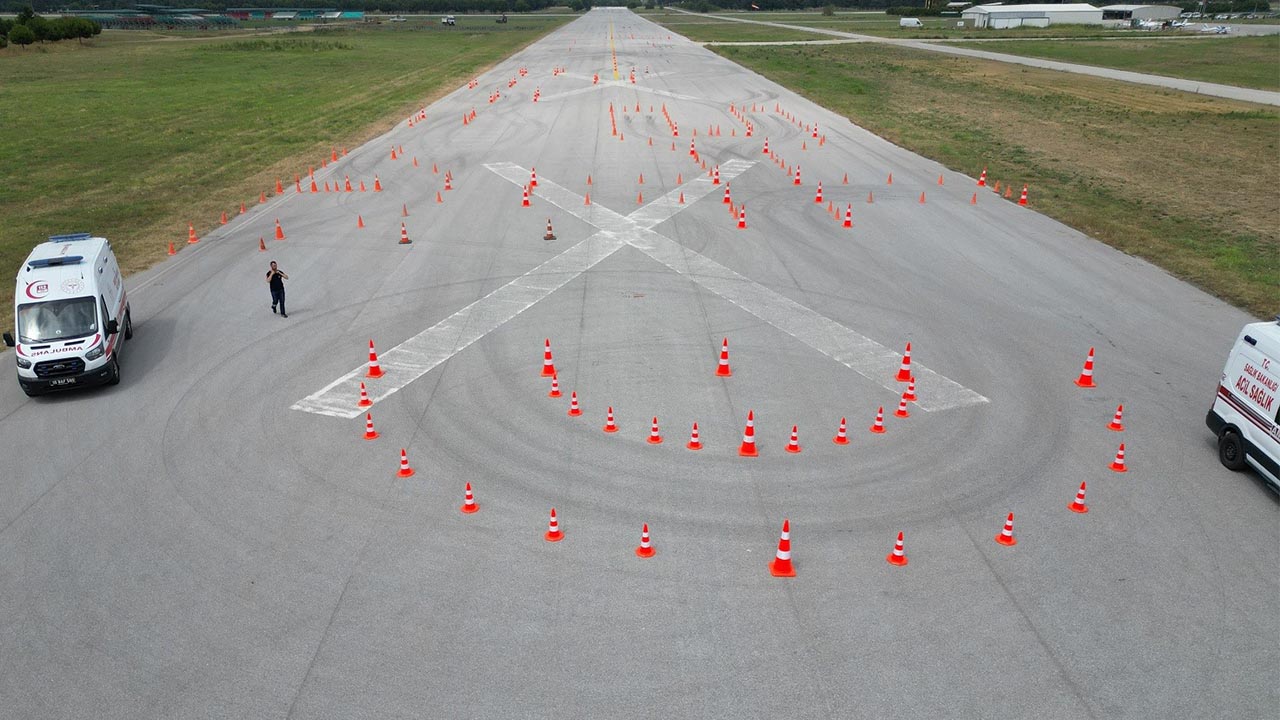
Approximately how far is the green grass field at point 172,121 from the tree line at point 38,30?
1.14m

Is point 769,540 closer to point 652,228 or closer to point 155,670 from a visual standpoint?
point 155,670

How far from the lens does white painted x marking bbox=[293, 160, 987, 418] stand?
55.4ft

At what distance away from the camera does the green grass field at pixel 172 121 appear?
30.7 metres

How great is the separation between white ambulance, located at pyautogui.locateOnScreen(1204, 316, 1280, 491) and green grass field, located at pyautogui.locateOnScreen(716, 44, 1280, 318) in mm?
8336

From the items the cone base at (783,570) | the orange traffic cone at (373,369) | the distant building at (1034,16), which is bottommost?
the cone base at (783,570)

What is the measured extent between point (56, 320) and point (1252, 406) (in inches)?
792

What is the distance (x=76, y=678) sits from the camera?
383 inches

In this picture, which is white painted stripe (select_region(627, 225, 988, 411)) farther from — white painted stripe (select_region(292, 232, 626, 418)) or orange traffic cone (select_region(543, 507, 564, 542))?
orange traffic cone (select_region(543, 507, 564, 542))

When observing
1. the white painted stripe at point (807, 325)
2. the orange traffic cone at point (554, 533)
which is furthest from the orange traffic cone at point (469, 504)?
the white painted stripe at point (807, 325)

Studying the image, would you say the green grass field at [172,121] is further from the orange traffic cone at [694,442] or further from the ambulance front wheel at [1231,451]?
the ambulance front wheel at [1231,451]

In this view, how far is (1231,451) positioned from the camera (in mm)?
14141

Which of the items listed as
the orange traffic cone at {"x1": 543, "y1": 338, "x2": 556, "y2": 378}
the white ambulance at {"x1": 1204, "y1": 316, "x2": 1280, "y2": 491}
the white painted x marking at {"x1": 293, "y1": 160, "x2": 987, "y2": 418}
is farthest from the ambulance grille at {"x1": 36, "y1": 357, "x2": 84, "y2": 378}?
the white ambulance at {"x1": 1204, "y1": 316, "x2": 1280, "y2": 491}

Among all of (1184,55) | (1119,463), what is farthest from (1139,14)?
(1119,463)

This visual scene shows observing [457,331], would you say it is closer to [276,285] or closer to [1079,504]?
[276,285]
